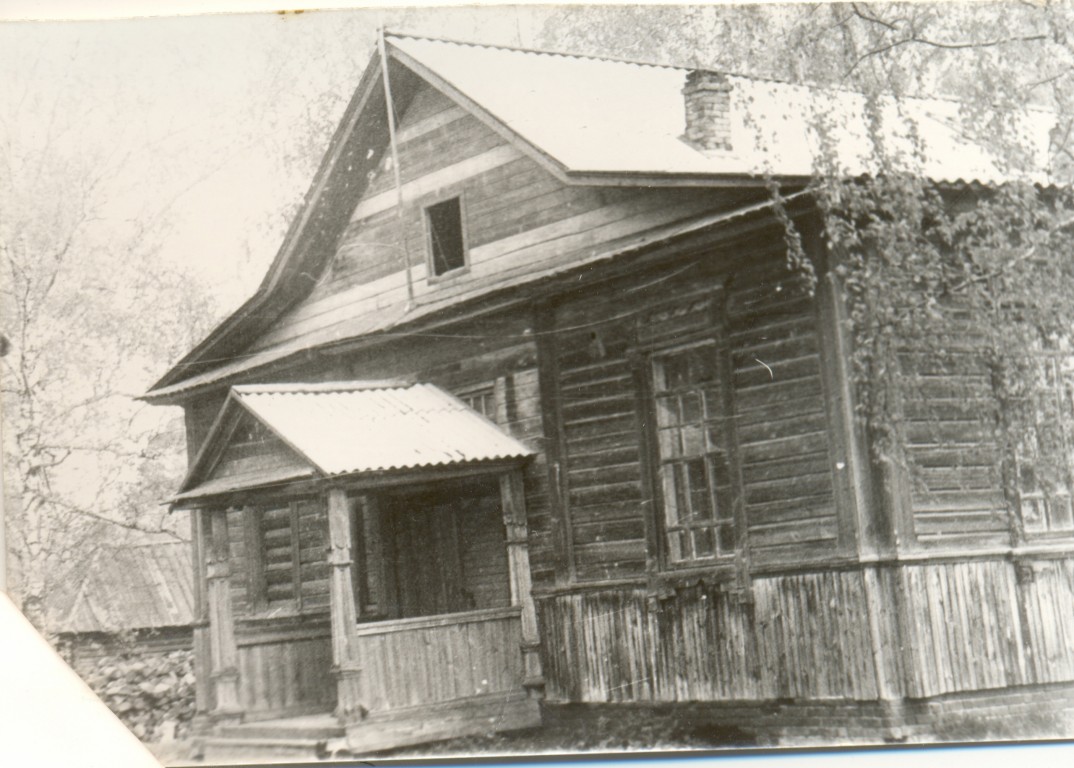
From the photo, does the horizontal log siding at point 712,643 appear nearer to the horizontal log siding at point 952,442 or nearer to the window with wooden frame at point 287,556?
the horizontal log siding at point 952,442

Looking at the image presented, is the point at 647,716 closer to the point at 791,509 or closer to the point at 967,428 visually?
the point at 791,509

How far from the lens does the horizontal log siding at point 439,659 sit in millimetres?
6117

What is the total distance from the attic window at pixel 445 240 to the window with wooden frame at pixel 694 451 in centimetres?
122

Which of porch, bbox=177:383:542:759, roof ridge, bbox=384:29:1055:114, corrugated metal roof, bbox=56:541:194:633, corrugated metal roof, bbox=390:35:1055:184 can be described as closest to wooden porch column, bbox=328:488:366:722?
porch, bbox=177:383:542:759

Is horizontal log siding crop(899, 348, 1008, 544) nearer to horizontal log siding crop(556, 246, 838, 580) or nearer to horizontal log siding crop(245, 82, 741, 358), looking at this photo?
horizontal log siding crop(556, 246, 838, 580)

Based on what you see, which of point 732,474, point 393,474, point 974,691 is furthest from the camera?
point 393,474

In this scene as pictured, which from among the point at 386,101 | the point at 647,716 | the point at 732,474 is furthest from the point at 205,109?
the point at 647,716

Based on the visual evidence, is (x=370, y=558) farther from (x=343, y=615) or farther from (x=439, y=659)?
(x=439, y=659)

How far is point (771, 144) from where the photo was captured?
18.6 feet

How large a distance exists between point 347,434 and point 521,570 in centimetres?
109

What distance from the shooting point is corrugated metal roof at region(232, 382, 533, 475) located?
6281 mm

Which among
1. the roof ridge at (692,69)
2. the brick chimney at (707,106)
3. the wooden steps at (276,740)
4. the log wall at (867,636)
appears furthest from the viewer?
the wooden steps at (276,740)

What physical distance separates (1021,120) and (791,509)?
6.51ft

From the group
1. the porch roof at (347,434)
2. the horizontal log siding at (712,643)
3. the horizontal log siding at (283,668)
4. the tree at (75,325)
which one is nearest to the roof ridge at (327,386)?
the porch roof at (347,434)
